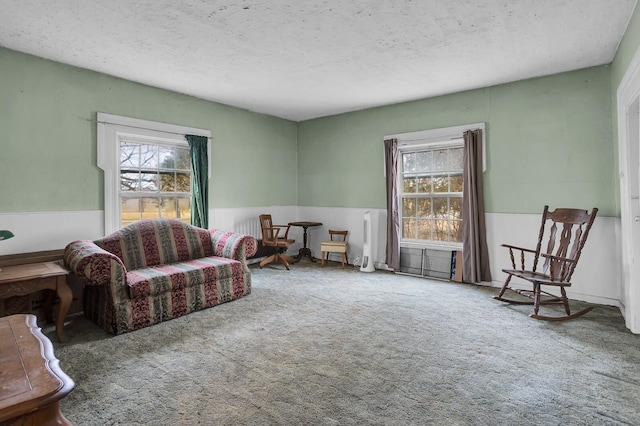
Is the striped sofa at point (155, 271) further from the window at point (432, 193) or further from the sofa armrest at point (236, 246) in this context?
the window at point (432, 193)

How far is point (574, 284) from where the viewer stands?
3.97 meters

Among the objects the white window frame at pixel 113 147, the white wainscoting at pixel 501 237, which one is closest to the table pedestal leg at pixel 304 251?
the white wainscoting at pixel 501 237

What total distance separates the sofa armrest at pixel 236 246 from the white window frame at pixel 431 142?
2411mm

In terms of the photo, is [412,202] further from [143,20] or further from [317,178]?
[143,20]

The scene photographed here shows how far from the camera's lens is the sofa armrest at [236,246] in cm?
411

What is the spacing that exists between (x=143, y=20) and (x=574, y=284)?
5.07 m

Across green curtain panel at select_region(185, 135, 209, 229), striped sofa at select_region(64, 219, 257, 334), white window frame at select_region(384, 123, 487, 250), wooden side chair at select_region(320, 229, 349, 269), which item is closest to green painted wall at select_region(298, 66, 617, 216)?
white window frame at select_region(384, 123, 487, 250)

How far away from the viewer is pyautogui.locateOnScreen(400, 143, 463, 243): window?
195 inches

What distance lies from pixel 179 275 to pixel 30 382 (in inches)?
89.0

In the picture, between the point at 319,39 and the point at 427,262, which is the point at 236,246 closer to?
the point at 319,39

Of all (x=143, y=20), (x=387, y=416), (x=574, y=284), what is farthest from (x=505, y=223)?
(x=143, y=20)

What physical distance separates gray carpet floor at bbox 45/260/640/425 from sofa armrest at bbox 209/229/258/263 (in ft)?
1.98

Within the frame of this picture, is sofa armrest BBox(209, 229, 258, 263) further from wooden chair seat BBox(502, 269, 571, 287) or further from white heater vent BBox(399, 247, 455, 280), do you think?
wooden chair seat BBox(502, 269, 571, 287)

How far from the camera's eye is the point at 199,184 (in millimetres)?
4898
